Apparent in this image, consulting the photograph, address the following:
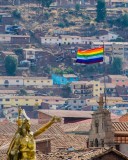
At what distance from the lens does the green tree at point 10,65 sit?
7653 inches

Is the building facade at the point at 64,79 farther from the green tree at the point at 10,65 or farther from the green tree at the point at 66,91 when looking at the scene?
the green tree at the point at 10,65

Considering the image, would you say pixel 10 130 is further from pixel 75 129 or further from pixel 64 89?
pixel 64 89

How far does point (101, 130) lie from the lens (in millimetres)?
36688

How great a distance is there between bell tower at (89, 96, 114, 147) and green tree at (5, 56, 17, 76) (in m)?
157

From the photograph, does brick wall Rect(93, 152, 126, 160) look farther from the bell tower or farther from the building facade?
the building facade

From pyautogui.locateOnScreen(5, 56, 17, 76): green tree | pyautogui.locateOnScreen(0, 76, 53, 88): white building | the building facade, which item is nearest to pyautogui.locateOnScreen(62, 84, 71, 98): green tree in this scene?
the building facade

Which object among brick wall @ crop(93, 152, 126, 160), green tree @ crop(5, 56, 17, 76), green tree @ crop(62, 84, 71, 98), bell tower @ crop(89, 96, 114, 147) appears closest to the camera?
brick wall @ crop(93, 152, 126, 160)

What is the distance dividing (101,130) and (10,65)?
158 m

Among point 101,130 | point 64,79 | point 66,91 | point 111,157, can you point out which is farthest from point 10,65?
point 111,157

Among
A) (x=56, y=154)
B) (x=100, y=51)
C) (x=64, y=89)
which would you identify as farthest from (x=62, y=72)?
(x=56, y=154)

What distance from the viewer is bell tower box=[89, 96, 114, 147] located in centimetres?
3581

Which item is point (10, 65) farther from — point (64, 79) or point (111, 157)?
point (111, 157)

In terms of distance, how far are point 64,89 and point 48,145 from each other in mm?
150189

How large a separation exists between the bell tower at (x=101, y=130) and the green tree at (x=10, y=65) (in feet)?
515
